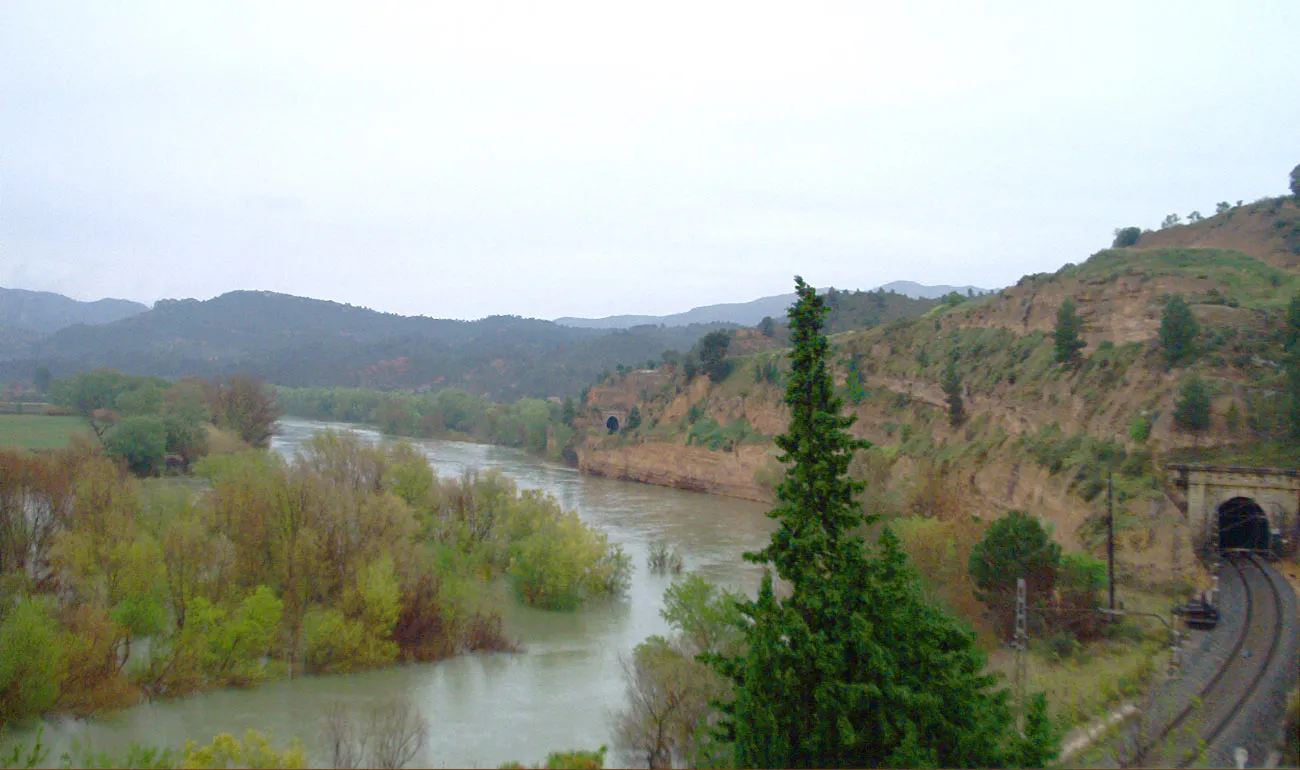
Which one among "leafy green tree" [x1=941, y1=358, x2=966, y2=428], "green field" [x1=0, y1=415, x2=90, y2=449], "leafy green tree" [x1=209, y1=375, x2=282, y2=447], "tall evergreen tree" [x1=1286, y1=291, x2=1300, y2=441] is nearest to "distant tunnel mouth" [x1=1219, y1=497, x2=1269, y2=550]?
"tall evergreen tree" [x1=1286, y1=291, x2=1300, y2=441]

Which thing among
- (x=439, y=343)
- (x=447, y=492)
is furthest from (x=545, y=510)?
(x=439, y=343)

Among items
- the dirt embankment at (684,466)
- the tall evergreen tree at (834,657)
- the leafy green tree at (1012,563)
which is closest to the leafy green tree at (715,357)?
the dirt embankment at (684,466)

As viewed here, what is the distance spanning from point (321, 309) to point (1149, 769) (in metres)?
194

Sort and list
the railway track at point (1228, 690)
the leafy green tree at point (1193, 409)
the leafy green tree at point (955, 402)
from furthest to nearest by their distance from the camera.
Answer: the leafy green tree at point (955, 402) → the leafy green tree at point (1193, 409) → the railway track at point (1228, 690)

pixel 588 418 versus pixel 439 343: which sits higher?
pixel 439 343

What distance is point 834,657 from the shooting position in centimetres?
1046

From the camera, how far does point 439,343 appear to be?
155250mm

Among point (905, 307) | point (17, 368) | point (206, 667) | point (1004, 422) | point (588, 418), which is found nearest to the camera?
point (206, 667)

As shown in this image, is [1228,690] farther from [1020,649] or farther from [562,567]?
[562,567]

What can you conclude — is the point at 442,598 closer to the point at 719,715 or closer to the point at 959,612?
the point at 719,715

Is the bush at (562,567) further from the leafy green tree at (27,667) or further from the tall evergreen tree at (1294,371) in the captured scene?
the tall evergreen tree at (1294,371)

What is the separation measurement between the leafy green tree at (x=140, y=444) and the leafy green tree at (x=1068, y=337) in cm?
4187

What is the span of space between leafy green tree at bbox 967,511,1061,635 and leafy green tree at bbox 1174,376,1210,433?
33.1 feet

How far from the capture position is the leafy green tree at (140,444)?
41375mm
